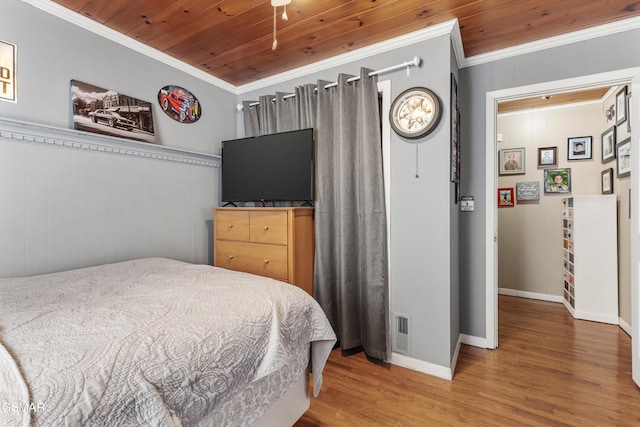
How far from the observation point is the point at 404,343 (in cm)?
221

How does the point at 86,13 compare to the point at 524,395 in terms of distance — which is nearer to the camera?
the point at 524,395

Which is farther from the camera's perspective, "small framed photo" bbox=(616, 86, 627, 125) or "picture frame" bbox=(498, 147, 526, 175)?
"picture frame" bbox=(498, 147, 526, 175)

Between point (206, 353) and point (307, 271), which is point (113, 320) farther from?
point (307, 271)

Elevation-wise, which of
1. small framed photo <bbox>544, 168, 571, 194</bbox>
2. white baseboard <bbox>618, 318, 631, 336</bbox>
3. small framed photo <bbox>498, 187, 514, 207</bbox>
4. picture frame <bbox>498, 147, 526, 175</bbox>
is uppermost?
picture frame <bbox>498, 147, 526, 175</bbox>

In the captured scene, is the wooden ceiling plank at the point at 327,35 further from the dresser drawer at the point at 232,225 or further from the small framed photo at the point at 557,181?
the small framed photo at the point at 557,181

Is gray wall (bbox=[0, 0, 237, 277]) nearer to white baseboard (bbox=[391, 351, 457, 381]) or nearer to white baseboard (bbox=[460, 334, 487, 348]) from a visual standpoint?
white baseboard (bbox=[391, 351, 457, 381])

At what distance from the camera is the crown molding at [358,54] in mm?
2072

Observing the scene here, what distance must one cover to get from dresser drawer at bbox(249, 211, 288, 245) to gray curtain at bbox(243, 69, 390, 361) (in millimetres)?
315

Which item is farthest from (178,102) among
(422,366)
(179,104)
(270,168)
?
(422,366)

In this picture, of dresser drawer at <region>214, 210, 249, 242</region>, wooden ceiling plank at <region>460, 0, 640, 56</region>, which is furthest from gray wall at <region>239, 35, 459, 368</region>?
dresser drawer at <region>214, 210, 249, 242</region>

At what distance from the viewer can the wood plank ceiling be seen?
1873mm

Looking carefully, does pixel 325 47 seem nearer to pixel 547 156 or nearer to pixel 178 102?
pixel 178 102

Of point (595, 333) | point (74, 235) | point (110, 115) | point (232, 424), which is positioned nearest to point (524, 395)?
point (595, 333)

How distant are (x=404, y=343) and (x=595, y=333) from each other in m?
2.04
